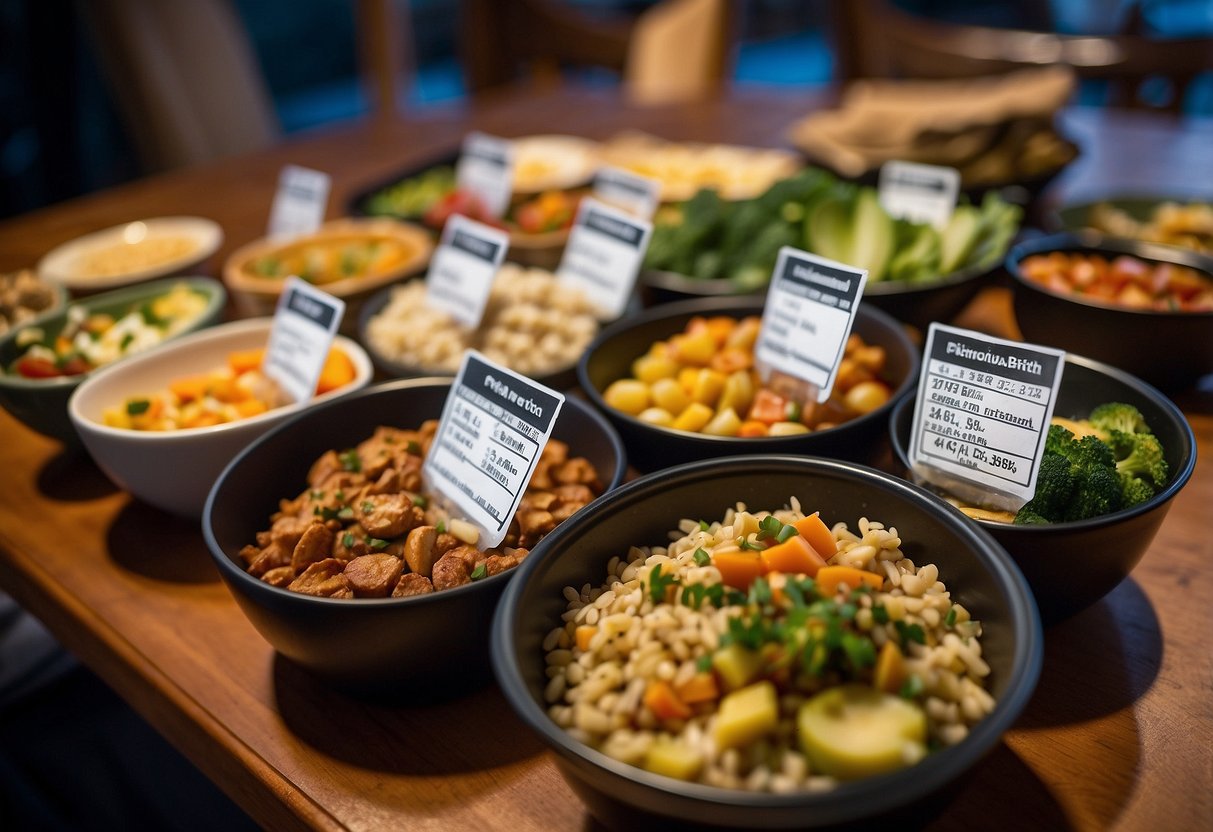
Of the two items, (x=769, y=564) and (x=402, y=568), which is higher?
(x=769, y=564)

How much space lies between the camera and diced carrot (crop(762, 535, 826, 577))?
99 centimetres

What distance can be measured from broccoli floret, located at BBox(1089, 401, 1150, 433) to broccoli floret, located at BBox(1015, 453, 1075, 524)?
20 centimetres

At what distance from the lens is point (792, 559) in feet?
3.24

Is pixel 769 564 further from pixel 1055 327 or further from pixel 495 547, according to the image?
pixel 1055 327

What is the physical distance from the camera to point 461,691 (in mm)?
1137

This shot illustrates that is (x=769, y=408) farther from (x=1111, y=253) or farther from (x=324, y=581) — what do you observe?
(x=1111, y=253)

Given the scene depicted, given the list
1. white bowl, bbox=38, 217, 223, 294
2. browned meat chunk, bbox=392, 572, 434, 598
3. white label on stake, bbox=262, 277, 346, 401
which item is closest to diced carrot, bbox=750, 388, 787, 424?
browned meat chunk, bbox=392, 572, 434, 598

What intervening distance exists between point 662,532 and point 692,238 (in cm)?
98

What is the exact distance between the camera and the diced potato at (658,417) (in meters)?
1.43

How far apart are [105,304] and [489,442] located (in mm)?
1200

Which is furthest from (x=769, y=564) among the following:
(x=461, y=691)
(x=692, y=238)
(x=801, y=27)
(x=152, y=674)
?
(x=801, y=27)

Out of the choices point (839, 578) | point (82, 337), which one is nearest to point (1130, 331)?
point (839, 578)

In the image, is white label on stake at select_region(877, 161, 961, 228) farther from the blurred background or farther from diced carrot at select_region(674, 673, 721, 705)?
the blurred background

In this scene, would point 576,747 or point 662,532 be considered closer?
point 576,747
